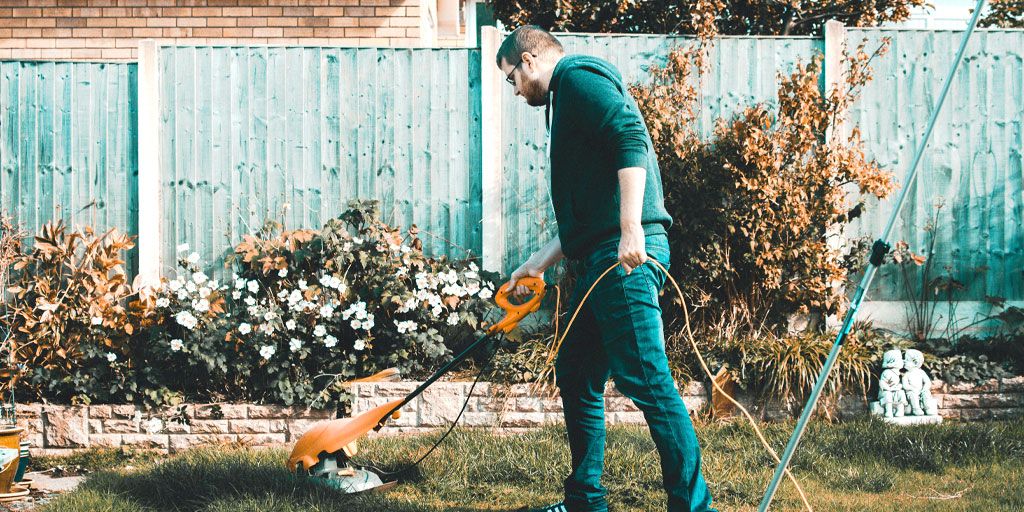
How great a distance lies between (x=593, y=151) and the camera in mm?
2920

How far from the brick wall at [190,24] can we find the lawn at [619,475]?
4.27 meters

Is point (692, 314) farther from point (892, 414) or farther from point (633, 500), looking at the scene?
point (633, 500)

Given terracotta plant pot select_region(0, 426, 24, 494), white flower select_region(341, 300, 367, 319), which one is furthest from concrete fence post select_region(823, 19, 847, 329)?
terracotta plant pot select_region(0, 426, 24, 494)

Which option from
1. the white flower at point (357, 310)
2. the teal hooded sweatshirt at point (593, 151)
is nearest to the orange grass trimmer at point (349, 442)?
the teal hooded sweatshirt at point (593, 151)

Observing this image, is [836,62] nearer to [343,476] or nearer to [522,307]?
[522,307]

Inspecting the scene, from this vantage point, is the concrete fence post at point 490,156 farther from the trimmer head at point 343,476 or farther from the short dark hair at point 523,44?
the short dark hair at point 523,44

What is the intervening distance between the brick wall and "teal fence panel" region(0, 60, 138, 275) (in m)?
2.05

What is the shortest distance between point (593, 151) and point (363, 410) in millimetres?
2603

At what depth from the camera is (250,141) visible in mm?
5816

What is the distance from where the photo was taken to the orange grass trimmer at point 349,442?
338cm

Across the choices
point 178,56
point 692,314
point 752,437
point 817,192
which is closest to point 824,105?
point 817,192

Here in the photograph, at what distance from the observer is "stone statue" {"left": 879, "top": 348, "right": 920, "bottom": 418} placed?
16.2 feet

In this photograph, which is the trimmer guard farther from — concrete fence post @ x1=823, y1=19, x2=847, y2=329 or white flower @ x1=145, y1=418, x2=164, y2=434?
concrete fence post @ x1=823, y1=19, x2=847, y2=329

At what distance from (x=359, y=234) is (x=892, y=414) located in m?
3.23
